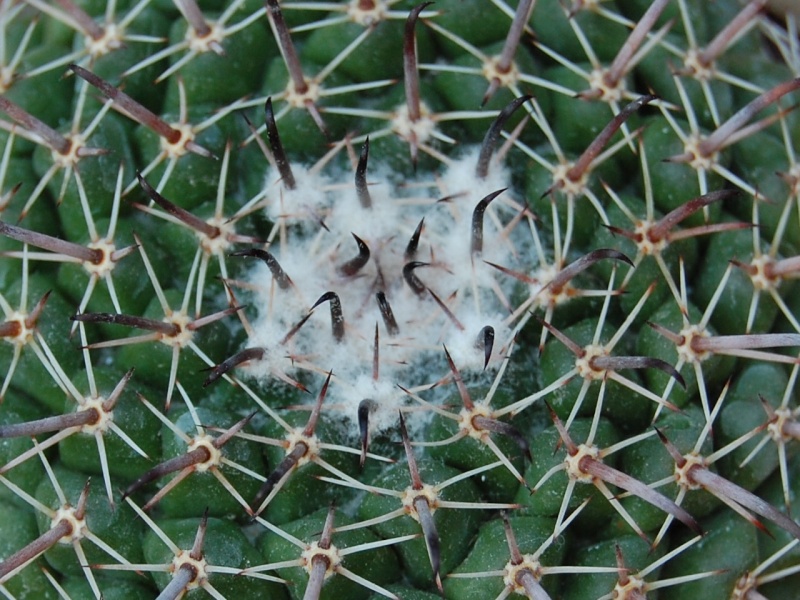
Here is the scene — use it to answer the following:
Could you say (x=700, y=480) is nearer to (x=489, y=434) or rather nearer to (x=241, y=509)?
(x=489, y=434)

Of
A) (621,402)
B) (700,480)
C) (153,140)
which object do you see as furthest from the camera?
(153,140)

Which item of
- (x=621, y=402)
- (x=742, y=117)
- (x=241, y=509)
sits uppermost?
(x=742, y=117)

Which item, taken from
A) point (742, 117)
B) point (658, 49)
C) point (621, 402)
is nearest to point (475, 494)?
point (621, 402)

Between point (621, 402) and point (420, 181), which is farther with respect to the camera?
point (420, 181)

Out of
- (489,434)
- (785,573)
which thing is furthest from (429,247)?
(785,573)

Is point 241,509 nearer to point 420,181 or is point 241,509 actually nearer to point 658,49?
point 420,181

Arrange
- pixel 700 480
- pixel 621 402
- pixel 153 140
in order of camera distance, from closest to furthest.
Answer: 1. pixel 700 480
2. pixel 621 402
3. pixel 153 140

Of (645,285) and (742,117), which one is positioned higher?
(742,117)
